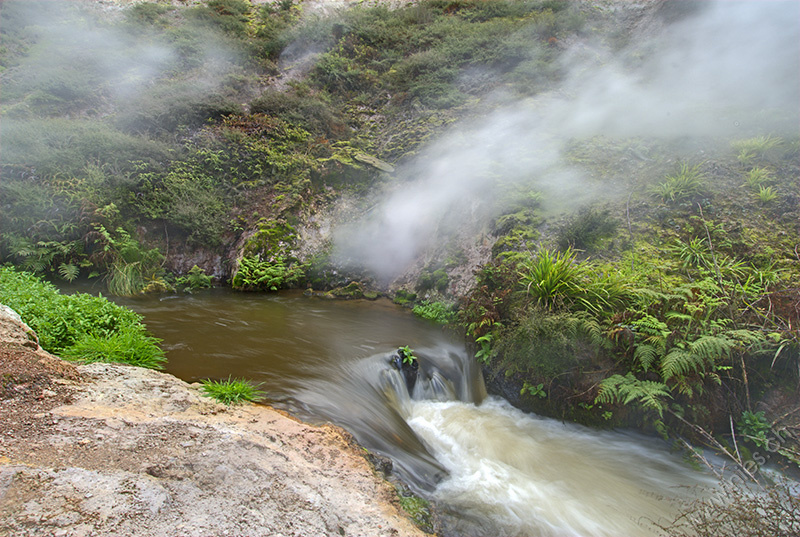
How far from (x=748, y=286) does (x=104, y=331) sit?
845cm

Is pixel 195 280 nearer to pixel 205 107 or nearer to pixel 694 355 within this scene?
pixel 205 107

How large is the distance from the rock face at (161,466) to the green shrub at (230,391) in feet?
0.42

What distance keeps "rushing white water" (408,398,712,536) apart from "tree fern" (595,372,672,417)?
→ 0.60m

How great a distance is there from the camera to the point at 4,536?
5.65 feet

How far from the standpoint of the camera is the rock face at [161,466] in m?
2.04

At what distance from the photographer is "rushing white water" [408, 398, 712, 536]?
3.40 meters

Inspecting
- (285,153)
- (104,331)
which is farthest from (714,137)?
(104,331)

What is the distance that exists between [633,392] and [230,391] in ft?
14.4

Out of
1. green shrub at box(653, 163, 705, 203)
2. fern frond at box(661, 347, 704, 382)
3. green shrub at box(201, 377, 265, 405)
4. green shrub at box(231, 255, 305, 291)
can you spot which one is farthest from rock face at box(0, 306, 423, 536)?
green shrub at box(653, 163, 705, 203)

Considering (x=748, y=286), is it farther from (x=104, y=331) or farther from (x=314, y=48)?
(x=314, y=48)

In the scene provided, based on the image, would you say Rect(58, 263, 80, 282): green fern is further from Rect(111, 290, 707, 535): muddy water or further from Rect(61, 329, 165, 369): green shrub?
Rect(61, 329, 165, 369): green shrub

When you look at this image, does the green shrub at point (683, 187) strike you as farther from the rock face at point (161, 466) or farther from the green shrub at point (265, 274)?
the green shrub at point (265, 274)

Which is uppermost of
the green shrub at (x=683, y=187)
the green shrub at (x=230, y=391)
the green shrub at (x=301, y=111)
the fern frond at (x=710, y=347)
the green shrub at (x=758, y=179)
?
the green shrub at (x=301, y=111)

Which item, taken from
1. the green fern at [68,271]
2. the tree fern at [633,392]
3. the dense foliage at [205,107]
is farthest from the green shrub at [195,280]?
the tree fern at [633,392]
